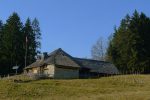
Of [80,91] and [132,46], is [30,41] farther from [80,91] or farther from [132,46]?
[80,91]

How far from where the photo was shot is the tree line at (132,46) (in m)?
95.1

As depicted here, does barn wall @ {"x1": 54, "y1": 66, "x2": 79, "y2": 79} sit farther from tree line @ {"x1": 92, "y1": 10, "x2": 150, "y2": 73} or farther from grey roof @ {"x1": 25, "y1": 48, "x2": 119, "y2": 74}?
tree line @ {"x1": 92, "y1": 10, "x2": 150, "y2": 73}

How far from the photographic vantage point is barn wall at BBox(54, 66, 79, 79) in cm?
8479

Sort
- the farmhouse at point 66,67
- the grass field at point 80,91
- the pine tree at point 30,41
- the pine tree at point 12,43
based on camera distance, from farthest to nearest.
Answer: the pine tree at point 30,41 → the pine tree at point 12,43 → the farmhouse at point 66,67 → the grass field at point 80,91

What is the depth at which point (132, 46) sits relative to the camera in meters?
96.1

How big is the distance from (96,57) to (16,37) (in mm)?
39498

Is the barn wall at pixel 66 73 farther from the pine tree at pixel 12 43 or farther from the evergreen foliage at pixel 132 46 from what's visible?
the pine tree at pixel 12 43

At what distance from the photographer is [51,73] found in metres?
84.6

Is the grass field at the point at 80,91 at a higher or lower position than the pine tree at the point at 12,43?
lower

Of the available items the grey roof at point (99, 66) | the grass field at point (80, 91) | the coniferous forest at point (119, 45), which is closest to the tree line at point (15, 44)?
the coniferous forest at point (119, 45)

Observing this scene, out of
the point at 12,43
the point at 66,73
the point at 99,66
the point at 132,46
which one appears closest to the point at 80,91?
the point at 66,73

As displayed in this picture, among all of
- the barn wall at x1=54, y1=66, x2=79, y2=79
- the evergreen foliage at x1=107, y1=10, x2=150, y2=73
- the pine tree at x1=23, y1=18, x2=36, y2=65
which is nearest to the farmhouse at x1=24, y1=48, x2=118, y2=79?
the barn wall at x1=54, y1=66, x2=79, y2=79

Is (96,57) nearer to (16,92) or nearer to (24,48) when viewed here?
(24,48)

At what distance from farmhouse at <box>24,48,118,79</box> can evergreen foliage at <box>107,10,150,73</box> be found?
393cm
